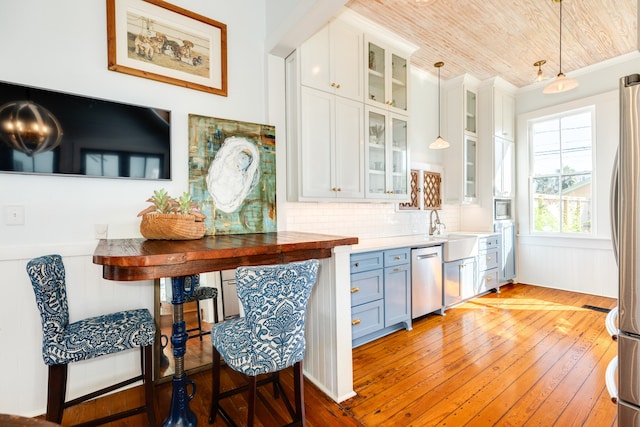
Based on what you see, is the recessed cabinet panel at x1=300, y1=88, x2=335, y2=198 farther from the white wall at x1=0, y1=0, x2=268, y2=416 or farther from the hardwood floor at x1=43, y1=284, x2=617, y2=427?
the hardwood floor at x1=43, y1=284, x2=617, y2=427

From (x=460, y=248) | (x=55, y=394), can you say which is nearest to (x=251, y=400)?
(x=55, y=394)

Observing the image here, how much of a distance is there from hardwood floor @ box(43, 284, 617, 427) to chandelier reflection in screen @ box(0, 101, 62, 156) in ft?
5.29

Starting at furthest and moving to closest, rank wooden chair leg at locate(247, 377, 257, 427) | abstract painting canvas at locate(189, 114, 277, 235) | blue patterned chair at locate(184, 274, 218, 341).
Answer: abstract painting canvas at locate(189, 114, 277, 235)
blue patterned chair at locate(184, 274, 218, 341)
wooden chair leg at locate(247, 377, 257, 427)

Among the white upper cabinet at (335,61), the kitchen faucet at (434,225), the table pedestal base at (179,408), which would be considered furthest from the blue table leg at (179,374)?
the kitchen faucet at (434,225)

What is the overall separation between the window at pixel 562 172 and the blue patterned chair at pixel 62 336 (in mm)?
5407

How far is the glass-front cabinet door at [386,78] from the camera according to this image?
10.3 feet

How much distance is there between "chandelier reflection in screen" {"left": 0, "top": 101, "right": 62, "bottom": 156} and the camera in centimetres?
165

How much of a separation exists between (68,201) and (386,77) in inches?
118

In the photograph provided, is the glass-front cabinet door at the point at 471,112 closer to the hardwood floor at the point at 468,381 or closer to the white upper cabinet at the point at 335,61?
the white upper cabinet at the point at 335,61

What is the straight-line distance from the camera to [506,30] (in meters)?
3.24

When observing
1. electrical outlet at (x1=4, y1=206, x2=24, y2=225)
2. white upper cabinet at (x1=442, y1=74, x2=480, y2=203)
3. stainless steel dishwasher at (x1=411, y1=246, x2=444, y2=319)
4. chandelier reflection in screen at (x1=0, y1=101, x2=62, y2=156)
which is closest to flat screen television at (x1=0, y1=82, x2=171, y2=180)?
chandelier reflection in screen at (x1=0, y1=101, x2=62, y2=156)

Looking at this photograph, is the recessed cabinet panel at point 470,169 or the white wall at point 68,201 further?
the recessed cabinet panel at point 470,169

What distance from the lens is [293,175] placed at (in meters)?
2.65

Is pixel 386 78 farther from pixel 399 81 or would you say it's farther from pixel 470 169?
pixel 470 169
